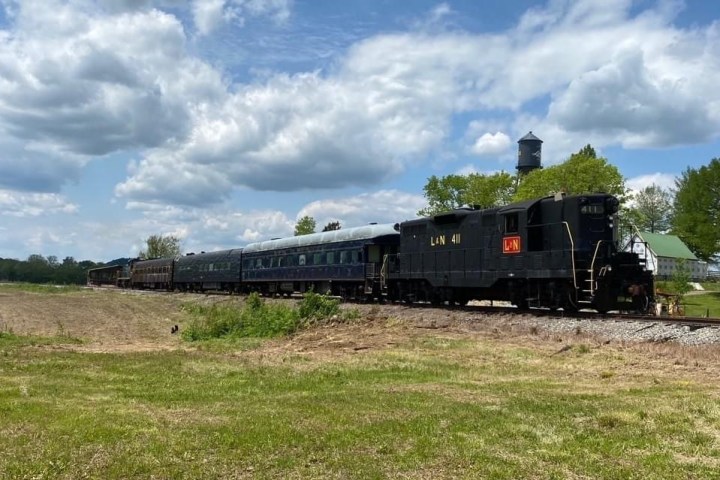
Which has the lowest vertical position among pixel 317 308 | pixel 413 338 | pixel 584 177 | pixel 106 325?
pixel 106 325

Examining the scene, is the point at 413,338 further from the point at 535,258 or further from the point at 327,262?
the point at 327,262

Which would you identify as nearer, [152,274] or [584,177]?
[584,177]

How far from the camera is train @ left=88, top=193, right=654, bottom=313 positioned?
20.4m

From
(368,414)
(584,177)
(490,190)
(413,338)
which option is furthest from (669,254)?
(368,414)

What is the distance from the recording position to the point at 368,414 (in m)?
8.59

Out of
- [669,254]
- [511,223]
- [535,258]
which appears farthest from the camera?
[669,254]

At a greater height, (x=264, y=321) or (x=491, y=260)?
(x=491, y=260)

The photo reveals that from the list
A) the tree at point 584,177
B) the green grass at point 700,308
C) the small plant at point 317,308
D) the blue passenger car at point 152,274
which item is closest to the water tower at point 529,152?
the tree at point 584,177

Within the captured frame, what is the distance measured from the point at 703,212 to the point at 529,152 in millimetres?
37042

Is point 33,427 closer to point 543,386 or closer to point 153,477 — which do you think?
point 153,477

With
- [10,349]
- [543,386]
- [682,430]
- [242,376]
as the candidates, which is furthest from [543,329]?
[10,349]

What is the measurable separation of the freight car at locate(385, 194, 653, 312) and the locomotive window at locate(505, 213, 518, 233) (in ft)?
0.12

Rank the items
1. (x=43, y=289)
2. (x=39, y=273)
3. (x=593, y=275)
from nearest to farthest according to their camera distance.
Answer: (x=593, y=275)
(x=43, y=289)
(x=39, y=273)

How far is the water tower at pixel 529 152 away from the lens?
105562 mm
